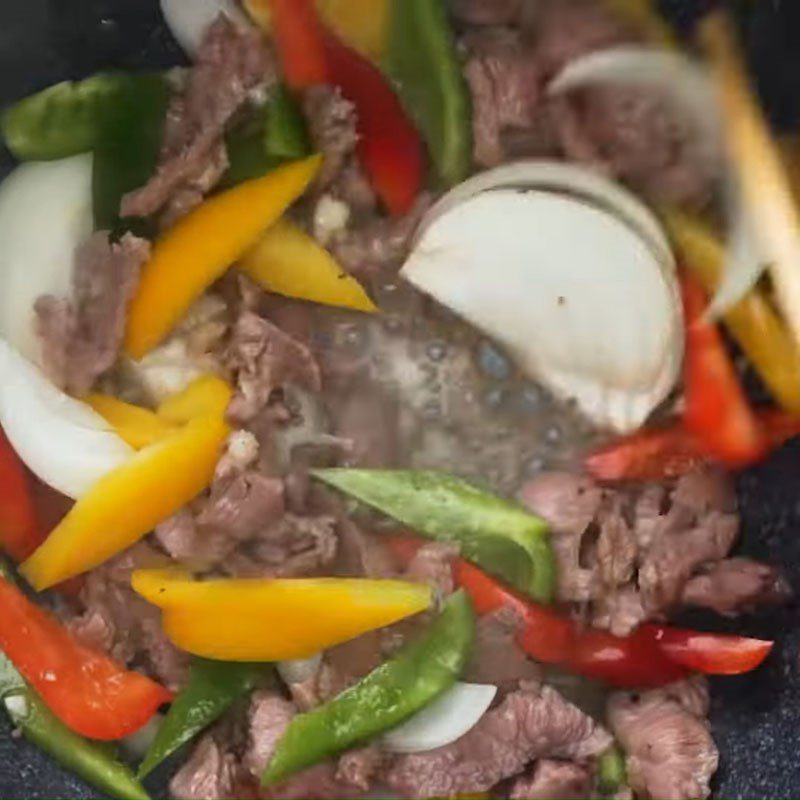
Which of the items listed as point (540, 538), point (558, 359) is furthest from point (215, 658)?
point (558, 359)

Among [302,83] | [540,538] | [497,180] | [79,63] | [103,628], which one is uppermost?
[79,63]

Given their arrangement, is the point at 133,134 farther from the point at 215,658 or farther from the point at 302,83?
the point at 215,658

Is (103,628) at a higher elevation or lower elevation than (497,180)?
lower

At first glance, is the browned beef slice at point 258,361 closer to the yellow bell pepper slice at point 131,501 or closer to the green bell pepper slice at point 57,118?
the yellow bell pepper slice at point 131,501

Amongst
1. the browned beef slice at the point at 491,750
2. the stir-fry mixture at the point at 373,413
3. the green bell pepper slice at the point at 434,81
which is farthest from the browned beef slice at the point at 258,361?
the browned beef slice at the point at 491,750

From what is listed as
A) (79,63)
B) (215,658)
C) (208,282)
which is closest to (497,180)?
(208,282)

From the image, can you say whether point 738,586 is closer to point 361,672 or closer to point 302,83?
point 361,672

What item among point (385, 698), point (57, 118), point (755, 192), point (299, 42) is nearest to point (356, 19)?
point (299, 42)
